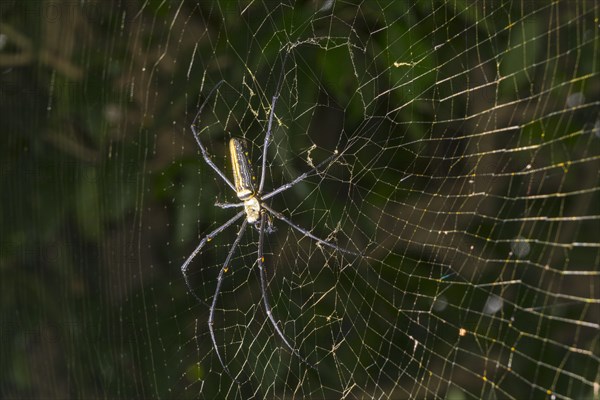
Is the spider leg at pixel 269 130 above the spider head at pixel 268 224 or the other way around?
above

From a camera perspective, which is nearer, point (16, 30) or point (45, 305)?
point (16, 30)

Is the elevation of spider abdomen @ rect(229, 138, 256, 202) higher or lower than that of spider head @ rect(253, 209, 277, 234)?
higher

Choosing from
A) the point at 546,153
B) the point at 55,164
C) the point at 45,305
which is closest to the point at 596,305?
the point at 546,153

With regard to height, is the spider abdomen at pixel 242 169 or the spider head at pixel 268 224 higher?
the spider abdomen at pixel 242 169

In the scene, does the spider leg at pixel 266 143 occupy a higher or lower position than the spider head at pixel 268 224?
higher

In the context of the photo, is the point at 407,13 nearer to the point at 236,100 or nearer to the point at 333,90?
the point at 333,90

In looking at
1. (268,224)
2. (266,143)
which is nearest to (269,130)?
(266,143)

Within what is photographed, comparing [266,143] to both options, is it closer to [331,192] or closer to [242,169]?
[242,169]

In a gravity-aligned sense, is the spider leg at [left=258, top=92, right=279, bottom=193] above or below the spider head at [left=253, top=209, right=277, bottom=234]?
above
